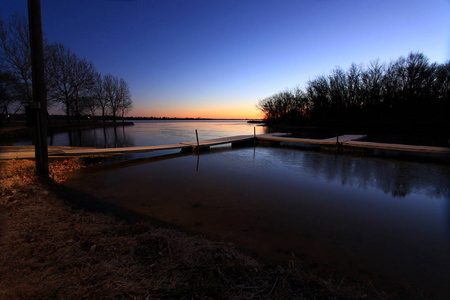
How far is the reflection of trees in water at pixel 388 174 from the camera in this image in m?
5.42

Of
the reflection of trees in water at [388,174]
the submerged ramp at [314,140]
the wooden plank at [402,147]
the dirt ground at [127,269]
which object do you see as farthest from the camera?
the submerged ramp at [314,140]

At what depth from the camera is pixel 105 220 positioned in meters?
3.05

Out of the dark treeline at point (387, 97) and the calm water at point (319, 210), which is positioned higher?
the dark treeline at point (387, 97)

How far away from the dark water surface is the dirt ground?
0.57 metres

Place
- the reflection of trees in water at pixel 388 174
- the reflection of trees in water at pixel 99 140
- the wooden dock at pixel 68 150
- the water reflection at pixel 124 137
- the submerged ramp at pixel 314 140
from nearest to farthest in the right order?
the reflection of trees in water at pixel 388 174 < the wooden dock at pixel 68 150 < the submerged ramp at pixel 314 140 < the reflection of trees in water at pixel 99 140 < the water reflection at pixel 124 137

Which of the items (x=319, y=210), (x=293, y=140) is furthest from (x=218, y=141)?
(x=319, y=210)

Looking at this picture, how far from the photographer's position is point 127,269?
5.74 feet

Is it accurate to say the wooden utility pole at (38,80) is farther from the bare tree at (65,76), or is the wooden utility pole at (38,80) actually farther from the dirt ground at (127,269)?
the bare tree at (65,76)

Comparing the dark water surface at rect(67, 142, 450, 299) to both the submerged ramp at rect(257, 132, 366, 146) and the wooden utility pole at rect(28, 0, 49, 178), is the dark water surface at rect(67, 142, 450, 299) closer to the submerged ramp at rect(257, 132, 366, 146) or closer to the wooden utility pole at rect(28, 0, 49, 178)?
the wooden utility pole at rect(28, 0, 49, 178)

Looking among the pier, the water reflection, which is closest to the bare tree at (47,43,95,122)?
the water reflection

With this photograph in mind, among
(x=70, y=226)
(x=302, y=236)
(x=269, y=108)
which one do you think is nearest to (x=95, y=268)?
(x=70, y=226)

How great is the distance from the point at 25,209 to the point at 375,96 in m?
33.3

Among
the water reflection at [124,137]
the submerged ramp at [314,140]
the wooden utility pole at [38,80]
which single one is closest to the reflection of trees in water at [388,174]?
the submerged ramp at [314,140]

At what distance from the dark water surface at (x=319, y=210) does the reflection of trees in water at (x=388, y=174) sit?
0.10 feet
